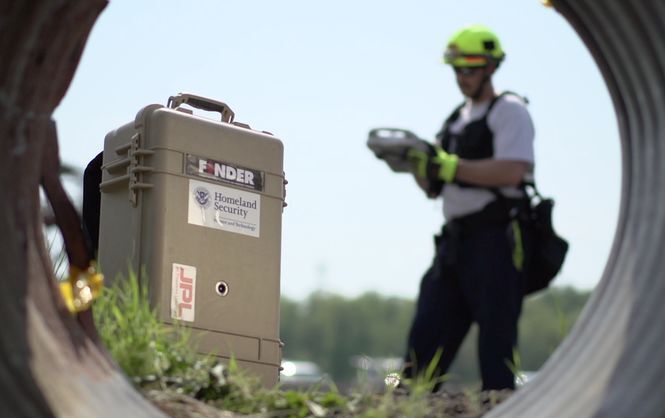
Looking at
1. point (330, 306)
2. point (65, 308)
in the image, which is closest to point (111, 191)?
point (65, 308)

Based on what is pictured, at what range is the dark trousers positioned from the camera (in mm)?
6207

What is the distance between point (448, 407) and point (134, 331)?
1.55 metres

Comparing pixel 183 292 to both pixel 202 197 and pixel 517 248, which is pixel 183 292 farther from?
pixel 517 248

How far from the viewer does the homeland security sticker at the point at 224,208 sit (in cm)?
788

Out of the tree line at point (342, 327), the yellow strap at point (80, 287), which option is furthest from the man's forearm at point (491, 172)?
the tree line at point (342, 327)

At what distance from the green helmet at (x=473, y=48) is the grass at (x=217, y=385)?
1427 mm

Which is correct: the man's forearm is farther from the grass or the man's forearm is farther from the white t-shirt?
the grass

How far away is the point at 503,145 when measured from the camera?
617 cm

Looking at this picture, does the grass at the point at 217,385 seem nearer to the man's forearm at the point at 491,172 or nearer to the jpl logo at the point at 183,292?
the jpl logo at the point at 183,292

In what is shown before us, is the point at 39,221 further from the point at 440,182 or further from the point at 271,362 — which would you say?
the point at 271,362

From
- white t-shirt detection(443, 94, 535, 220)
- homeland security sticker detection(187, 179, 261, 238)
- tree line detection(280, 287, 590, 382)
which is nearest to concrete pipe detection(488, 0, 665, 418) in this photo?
white t-shirt detection(443, 94, 535, 220)

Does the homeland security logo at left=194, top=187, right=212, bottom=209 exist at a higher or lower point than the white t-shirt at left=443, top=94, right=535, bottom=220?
lower

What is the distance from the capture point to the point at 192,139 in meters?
7.89

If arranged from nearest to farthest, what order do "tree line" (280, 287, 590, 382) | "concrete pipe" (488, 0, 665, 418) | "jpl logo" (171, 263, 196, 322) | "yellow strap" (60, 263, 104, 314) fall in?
"concrete pipe" (488, 0, 665, 418), "yellow strap" (60, 263, 104, 314), "jpl logo" (171, 263, 196, 322), "tree line" (280, 287, 590, 382)
